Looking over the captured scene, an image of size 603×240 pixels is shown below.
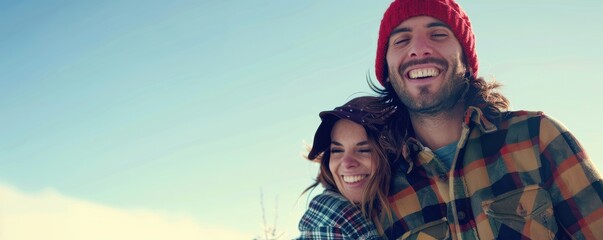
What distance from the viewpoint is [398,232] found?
10.9 feet

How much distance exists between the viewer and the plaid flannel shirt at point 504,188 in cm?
272

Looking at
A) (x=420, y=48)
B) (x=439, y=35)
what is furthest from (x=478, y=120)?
(x=439, y=35)

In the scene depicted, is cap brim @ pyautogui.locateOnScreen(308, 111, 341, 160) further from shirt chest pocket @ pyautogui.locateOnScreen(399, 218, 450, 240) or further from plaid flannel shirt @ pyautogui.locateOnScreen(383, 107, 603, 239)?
shirt chest pocket @ pyautogui.locateOnScreen(399, 218, 450, 240)

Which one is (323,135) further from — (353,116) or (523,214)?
(523,214)

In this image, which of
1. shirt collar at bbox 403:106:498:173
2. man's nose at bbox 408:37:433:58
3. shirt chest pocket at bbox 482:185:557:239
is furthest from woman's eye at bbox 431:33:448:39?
shirt chest pocket at bbox 482:185:557:239

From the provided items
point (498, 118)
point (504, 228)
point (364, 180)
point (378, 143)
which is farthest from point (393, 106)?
point (504, 228)

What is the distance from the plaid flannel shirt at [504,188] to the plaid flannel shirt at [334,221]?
6.7 inches

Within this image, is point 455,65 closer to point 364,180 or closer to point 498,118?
point 498,118

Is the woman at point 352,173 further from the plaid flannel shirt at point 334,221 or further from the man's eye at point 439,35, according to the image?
the man's eye at point 439,35

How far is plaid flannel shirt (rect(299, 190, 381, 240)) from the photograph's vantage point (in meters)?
3.39

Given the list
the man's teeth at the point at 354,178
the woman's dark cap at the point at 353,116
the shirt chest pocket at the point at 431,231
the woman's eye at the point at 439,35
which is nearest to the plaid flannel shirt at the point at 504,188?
the shirt chest pocket at the point at 431,231

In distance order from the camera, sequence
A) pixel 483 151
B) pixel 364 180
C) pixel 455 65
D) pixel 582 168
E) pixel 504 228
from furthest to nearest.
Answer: pixel 364 180 → pixel 455 65 → pixel 483 151 → pixel 504 228 → pixel 582 168

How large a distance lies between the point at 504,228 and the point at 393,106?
50.6 inches

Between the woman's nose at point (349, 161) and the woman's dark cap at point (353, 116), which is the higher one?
the woman's dark cap at point (353, 116)
